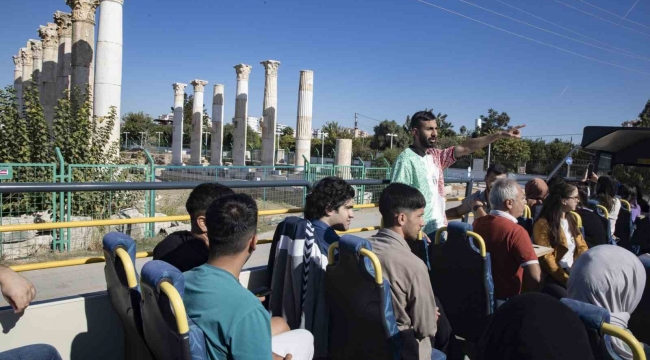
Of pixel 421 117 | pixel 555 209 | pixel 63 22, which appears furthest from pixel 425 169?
pixel 63 22

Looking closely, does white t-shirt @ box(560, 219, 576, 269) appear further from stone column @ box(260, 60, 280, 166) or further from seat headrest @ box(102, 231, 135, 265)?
stone column @ box(260, 60, 280, 166)

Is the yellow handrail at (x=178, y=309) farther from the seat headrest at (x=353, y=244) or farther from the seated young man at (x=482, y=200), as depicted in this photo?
the seated young man at (x=482, y=200)

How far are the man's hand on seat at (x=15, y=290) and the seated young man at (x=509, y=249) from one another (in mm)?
3115

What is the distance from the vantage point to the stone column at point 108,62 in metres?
11.8

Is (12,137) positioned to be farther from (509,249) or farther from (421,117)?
(509,249)

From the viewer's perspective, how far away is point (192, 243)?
287 cm

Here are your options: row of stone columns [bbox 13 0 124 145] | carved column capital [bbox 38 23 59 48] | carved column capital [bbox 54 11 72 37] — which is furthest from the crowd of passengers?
carved column capital [bbox 38 23 59 48]

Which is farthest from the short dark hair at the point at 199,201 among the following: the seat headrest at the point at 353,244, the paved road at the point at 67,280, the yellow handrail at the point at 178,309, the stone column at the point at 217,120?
the stone column at the point at 217,120

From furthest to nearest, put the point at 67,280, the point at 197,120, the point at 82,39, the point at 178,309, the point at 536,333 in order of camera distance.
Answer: the point at 197,120 < the point at 82,39 < the point at 67,280 < the point at 178,309 < the point at 536,333

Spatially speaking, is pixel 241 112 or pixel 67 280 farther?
pixel 241 112

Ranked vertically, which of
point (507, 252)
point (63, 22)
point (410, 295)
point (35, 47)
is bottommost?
point (410, 295)

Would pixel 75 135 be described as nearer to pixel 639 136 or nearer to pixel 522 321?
pixel 522 321

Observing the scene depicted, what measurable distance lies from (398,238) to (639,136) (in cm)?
780

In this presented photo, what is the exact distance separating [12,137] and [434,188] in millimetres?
9273
